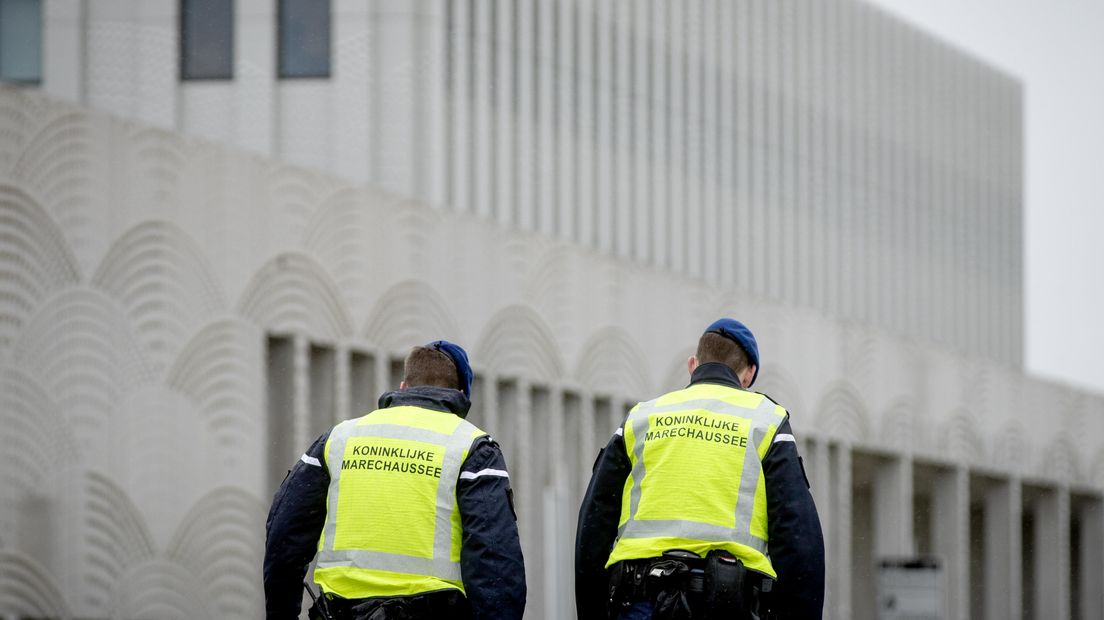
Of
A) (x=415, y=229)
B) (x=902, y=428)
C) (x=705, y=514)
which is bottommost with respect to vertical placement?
(x=902, y=428)

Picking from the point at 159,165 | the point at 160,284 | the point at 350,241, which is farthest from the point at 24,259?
the point at 350,241

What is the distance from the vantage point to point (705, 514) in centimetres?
642

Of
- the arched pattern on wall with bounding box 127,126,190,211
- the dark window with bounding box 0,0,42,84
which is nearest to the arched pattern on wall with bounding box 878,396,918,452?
the dark window with bounding box 0,0,42,84

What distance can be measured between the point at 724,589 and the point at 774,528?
0.25 metres

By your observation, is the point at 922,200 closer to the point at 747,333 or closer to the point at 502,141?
the point at 502,141

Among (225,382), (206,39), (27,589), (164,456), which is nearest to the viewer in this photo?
(27,589)

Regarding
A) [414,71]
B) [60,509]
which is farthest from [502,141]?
[60,509]

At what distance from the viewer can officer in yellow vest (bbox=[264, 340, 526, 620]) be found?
21.1 feet

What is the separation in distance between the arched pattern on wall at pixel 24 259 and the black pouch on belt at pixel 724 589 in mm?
12319

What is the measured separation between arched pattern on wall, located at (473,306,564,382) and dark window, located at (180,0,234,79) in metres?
9.77

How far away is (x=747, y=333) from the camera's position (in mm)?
6750

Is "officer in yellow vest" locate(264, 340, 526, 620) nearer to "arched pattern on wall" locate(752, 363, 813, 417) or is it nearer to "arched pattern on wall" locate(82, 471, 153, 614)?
"arched pattern on wall" locate(82, 471, 153, 614)

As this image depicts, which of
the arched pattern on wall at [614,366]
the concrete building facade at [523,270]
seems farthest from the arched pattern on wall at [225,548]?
the arched pattern on wall at [614,366]

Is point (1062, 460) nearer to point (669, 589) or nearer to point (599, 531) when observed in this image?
point (599, 531)
